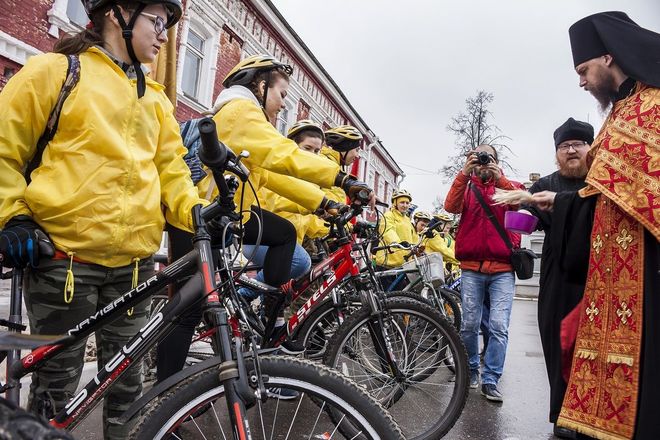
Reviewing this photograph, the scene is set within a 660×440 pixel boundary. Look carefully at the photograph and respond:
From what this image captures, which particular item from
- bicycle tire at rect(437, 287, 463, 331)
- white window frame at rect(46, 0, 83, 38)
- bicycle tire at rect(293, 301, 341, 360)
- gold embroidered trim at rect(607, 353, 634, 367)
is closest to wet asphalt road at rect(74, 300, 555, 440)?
bicycle tire at rect(437, 287, 463, 331)

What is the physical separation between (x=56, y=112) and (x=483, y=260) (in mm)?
3354

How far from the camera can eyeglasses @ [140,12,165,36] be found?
1.88 meters

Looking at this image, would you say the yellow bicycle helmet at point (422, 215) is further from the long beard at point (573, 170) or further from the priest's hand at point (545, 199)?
the priest's hand at point (545, 199)

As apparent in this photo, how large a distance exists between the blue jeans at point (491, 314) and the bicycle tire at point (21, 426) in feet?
12.0

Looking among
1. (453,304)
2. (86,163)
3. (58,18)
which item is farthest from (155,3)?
(58,18)

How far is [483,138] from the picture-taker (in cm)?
2362

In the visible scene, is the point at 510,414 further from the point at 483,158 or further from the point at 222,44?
the point at 222,44

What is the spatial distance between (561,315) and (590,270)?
0.35 meters

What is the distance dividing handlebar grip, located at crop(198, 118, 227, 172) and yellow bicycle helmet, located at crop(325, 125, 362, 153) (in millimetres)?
3177

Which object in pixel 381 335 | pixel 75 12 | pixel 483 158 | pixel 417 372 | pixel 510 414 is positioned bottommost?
pixel 510 414

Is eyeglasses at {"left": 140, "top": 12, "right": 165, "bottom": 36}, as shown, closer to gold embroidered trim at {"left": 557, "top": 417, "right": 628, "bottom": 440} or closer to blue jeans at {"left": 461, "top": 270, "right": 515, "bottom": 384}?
gold embroidered trim at {"left": 557, "top": 417, "right": 628, "bottom": 440}

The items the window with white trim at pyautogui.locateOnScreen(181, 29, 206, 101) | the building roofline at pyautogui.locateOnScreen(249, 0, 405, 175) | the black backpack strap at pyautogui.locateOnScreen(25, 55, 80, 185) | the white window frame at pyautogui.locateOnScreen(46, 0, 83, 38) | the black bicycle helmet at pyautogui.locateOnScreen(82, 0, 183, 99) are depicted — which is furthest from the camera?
the building roofline at pyautogui.locateOnScreen(249, 0, 405, 175)

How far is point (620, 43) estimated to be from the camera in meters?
2.06

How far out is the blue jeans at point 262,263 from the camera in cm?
321
